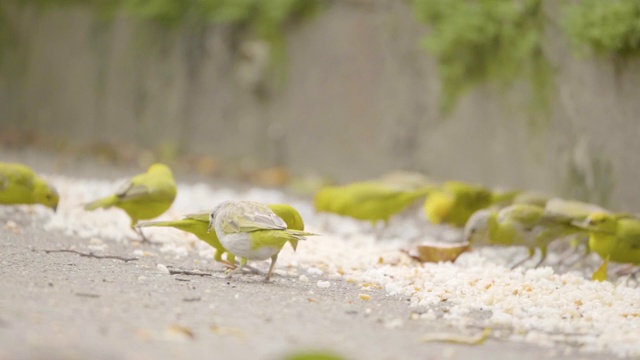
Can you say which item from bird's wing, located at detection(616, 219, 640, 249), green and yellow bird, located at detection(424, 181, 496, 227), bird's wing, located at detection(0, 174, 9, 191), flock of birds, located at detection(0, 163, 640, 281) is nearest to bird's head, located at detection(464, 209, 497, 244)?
flock of birds, located at detection(0, 163, 640, 281)

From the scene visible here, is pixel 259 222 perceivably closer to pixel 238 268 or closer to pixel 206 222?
pixel 238 268

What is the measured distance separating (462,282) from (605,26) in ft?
8.87

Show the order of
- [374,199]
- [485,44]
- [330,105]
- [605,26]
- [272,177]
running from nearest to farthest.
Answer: [605,26]
[374,199]
[485,44]
[330,105]
[272,177]

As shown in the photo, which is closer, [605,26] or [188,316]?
[188,316]

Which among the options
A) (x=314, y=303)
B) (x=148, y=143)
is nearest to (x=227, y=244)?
(x=314, y=303)

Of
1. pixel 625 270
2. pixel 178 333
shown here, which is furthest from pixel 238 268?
pixel 625 270

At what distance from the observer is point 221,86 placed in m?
11.9

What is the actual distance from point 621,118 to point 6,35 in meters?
10.2

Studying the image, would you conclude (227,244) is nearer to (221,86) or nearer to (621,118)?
(621,118)

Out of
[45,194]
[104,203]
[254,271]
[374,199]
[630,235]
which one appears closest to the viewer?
[254,271]

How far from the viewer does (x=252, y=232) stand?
15.8 feet

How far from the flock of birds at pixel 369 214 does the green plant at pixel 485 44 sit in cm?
126

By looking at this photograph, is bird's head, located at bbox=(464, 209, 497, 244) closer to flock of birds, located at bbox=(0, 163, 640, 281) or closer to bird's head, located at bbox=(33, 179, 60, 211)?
flock of birds, located at bbox=(0, 163, 640, 281)

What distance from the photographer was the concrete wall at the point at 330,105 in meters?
7.65
